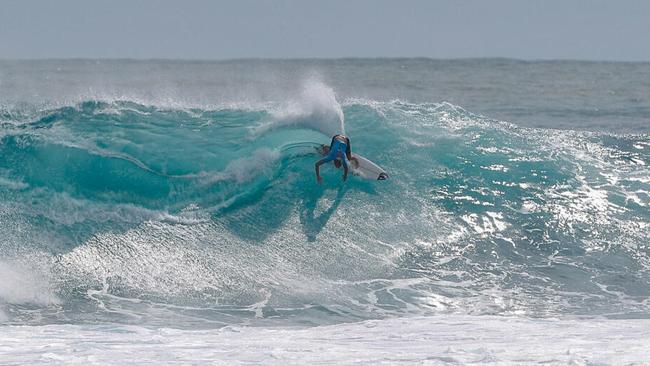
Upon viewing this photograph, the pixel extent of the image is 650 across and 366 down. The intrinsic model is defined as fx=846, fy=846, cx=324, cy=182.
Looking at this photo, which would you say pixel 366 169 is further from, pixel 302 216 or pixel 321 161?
pixel 302 216

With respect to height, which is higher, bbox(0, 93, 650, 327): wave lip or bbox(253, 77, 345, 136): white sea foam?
bbox(253, 77, 345, 136): white sea foam

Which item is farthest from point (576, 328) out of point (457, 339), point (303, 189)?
point (303, 189)

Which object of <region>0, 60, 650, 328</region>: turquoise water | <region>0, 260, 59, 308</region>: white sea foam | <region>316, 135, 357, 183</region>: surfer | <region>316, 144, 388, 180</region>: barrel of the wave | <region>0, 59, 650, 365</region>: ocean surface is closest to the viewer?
<region>0, 59, 650, 365</region>: ocean surface

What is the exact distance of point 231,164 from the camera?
54.9 ft

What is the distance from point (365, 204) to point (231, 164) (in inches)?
112

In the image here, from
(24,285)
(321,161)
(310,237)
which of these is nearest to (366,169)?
(321,161)

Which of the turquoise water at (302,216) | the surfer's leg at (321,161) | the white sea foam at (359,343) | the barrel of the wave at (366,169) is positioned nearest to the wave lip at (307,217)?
the turquoise water at (302,216)

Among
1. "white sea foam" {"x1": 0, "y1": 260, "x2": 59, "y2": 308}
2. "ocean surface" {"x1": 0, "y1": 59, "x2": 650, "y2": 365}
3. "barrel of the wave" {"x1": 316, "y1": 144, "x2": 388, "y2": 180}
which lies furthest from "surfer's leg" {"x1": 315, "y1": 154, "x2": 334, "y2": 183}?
"white sea foam" {"x1": 0, "y1": 260, "x2": 59, "y2": 308}

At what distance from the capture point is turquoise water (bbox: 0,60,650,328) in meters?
12.1

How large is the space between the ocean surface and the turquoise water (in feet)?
0.16

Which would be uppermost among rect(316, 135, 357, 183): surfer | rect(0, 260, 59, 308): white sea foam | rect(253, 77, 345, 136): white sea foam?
rect(253, 77, 345, 136): white sea foam

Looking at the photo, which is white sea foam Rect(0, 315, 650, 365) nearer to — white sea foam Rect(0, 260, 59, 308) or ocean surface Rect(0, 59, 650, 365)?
ocean surface Rect(0, 59, 650, 365)

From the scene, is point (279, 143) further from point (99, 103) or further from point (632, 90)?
point (632, 90)

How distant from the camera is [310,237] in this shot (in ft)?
47.9
